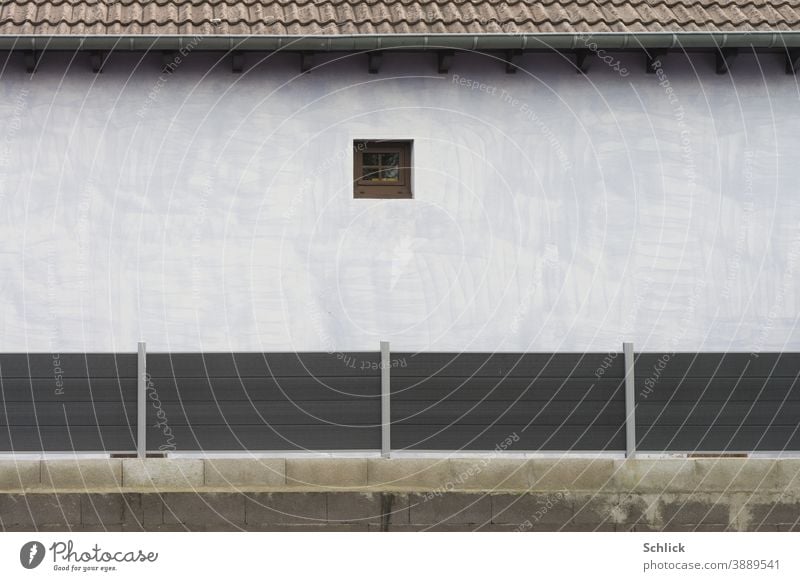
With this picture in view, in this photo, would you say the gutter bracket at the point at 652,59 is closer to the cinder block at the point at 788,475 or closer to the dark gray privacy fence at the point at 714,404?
the dark gray privacy fence at the point at 714,404

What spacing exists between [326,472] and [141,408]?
1808mm

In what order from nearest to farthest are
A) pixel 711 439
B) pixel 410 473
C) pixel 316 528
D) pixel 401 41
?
pixel 316 528 < pixel 410 473 < pixel 711 439 < pixel 401 41

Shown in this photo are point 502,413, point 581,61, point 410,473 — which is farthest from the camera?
point 581,61

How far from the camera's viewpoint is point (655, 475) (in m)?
13.3

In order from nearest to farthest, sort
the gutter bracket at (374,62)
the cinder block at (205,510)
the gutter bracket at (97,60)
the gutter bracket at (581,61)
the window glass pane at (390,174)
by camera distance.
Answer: the cinder block at (205,510) < the gutter bracket at (97,60) < the gutter bracket at (374,62) < the gutter bracket at (581,61) < the window glass pane at (390,174)

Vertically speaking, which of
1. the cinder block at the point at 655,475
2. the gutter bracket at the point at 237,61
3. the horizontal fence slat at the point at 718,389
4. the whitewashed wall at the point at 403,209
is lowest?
the cinder block at the point at 655,475

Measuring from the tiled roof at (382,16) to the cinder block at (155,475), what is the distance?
4.45 m

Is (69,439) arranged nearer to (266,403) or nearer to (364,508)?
(266,403)

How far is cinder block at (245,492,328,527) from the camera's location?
40.9ft

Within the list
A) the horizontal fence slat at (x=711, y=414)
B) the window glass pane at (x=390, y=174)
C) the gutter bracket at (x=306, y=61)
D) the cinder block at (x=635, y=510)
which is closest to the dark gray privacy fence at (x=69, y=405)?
the window glass pane at (x=390, y=174)

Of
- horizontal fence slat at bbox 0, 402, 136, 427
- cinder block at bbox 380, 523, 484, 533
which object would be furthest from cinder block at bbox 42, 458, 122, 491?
cinder block at bbox 380, 523, 484, 533

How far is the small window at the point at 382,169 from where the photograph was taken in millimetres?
15641

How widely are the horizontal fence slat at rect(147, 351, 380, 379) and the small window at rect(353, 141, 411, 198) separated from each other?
8.28 feet

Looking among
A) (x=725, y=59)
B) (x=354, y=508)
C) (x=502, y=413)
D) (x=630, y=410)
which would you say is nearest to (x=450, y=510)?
(x=354, y=508)
